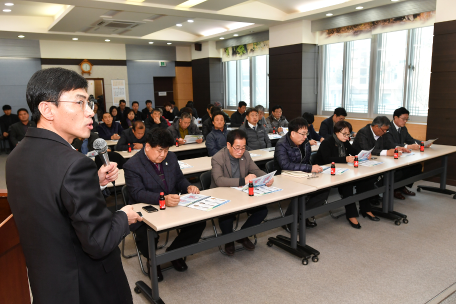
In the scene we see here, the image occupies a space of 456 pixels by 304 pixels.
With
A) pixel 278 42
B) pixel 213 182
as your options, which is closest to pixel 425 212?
pixel 213 182

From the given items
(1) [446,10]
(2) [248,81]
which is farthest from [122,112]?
(1) [446,10]

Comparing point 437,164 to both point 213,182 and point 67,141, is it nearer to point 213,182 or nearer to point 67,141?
point 213,182

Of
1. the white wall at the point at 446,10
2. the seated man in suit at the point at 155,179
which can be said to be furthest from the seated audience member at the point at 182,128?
the white wall at the point at 446,10

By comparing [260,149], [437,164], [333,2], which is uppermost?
[333,2]

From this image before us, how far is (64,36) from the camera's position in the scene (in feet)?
33.7

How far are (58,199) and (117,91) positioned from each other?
12126 mm

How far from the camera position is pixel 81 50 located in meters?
11.7

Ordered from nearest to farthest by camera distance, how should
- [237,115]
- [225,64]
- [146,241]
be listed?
[146,241] → [237,115] → [225,64]

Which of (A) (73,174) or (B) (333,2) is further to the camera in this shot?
(B) (333,2)

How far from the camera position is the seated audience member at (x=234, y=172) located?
360cm

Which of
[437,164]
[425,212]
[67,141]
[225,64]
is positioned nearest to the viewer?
[67,141]

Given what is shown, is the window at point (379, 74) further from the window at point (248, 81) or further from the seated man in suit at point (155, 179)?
the seated man in suit at point (155, 179)

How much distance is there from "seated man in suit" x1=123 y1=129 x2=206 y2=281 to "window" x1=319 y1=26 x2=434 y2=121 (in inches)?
244

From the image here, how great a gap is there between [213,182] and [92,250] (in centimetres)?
259
